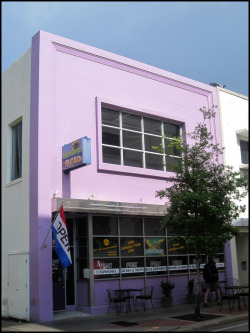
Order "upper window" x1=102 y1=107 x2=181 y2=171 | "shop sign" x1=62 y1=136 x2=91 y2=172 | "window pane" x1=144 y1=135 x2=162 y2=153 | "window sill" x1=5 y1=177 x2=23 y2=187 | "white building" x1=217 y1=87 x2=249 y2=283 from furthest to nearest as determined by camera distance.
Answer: "white building" x1=217 y1=87 x2=249 y2=283, "window pane" x1=144 y1=135 x2=162 y2=153, "upper window" x1=102 y1=107 x2=181 y2=171, "window sill" x1=5 y1=177 x2=23 y2=187, "shop sign" x1=62 y1=136 x2=91 y2=172

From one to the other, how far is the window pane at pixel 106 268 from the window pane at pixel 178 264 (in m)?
2.50

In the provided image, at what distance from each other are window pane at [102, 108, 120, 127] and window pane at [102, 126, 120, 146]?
240mm

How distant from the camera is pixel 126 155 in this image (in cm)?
1515

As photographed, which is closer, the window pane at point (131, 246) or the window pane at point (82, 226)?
the window pane at point (82, 226)

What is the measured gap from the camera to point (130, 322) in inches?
459

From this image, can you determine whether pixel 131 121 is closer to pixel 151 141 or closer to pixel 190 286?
pixel 151 141

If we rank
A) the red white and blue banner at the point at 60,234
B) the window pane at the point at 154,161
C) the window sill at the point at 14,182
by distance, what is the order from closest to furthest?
the red white and blue banner at the point at 60,234, the window sill at the point at 14,182, the window pane at the point at 154,161

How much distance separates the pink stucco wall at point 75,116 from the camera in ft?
40.2

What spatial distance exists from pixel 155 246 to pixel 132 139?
13.6 feet

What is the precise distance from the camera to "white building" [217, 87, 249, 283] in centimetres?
A: 1770

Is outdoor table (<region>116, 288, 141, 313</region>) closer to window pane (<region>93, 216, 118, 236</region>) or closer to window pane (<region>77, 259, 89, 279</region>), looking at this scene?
window pane (<region>77, 259, 89, 279</region>)

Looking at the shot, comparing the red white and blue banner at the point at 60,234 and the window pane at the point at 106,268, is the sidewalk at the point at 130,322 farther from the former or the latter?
the red white and blue banner at the point at 60,234

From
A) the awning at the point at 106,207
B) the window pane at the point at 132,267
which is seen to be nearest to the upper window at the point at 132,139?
the awning at the point at 106,207

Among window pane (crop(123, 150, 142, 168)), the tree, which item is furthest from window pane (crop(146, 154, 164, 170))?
the tree
